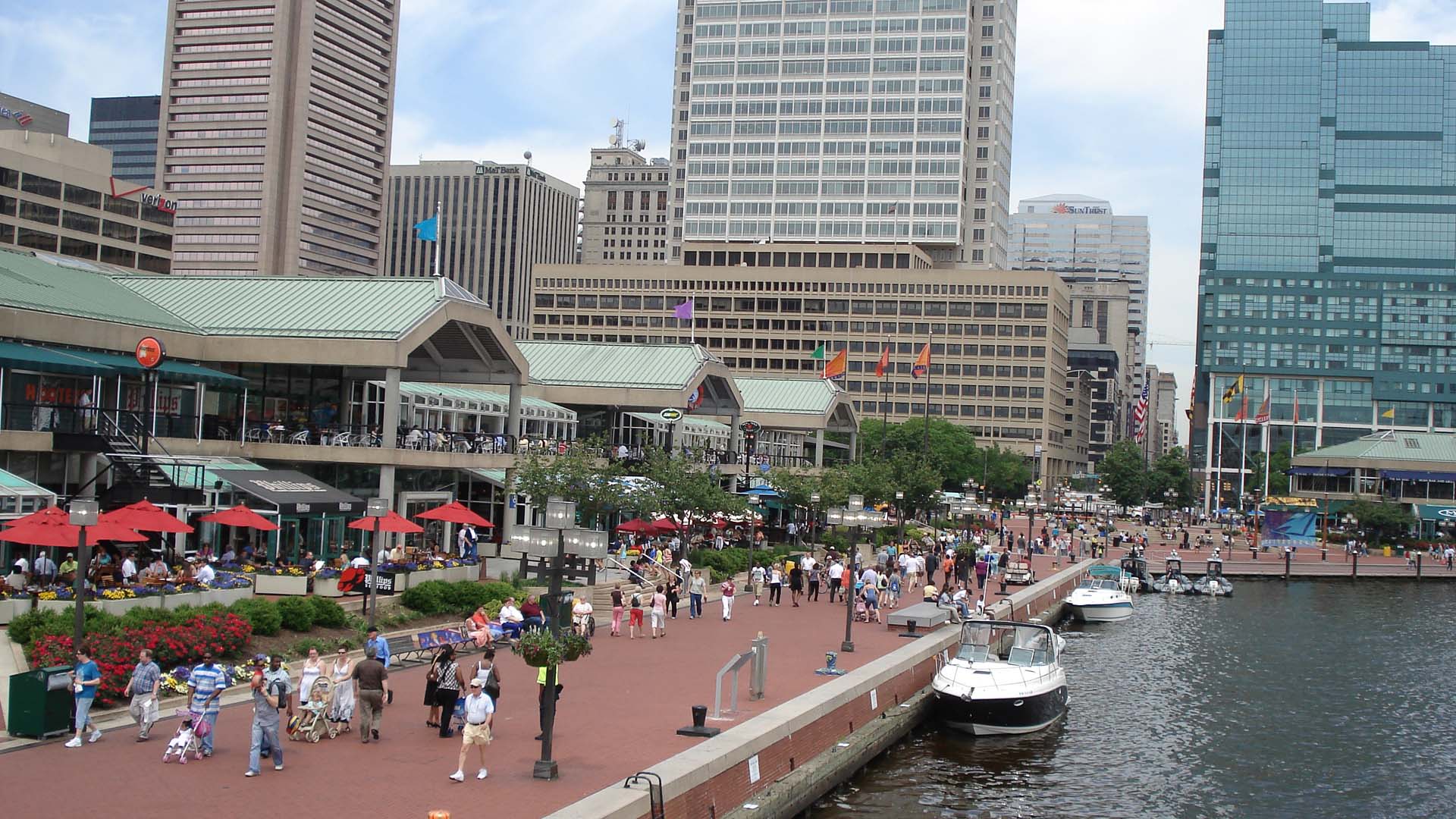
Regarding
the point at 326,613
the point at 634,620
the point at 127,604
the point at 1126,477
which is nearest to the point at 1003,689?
the point at 634,620

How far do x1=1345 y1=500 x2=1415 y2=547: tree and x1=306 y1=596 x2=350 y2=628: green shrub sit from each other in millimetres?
90974

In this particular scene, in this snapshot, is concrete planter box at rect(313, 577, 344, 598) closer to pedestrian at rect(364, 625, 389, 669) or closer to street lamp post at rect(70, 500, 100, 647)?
pedestrian at rect(364, 625, 389, 669)

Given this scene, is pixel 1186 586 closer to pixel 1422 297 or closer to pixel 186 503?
pixel 186 503

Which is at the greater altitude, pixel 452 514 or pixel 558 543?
pixel 558 543

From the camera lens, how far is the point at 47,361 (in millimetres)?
37094

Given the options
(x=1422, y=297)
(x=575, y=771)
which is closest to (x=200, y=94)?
(x=1422, y=297)

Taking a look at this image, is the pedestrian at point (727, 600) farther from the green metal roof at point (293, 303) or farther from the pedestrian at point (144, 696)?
the pedestrian at point (144, 696)

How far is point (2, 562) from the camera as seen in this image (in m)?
34.0

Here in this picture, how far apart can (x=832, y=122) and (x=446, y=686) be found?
163701mm

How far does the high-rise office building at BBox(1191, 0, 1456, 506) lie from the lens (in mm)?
187000

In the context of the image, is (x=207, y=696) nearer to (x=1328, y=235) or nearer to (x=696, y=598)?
(x=696, y=598)

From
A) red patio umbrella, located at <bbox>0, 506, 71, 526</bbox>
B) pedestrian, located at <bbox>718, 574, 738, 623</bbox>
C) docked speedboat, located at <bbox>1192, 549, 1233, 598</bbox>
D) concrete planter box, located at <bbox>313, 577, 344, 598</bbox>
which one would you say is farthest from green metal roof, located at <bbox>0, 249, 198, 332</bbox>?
docked speedboat, located at <bbox>1192, 549, 1233, 598</bbox>

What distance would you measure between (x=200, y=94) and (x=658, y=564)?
169 meters

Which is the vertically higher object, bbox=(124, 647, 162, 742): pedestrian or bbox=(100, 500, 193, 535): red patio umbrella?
bbox=(100, 500, 193, 535): red patio umbrella
